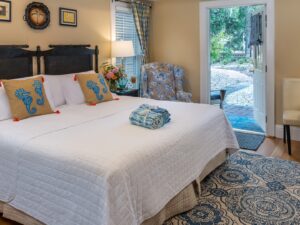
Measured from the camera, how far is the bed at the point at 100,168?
181 centimetres

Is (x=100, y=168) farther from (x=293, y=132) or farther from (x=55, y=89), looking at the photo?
(x=293, y=132)

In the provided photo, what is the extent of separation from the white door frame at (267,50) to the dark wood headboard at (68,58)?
6.20 feet

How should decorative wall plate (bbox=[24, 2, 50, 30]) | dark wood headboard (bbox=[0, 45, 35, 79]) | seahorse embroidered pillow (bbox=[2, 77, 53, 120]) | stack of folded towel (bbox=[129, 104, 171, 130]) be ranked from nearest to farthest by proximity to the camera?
stack of folded towel (bbox=[129, 104, 171, 130]) → seahorse embroidered pillow (bbox=[2, 77, 53, 120]) → dark wood headboard (bbox=[0, 45, 35, 79]) → decorative wall plate (bbox=[24, 2, 50, 30])

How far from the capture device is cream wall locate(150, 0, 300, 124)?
4.34m

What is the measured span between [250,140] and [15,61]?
136 inches

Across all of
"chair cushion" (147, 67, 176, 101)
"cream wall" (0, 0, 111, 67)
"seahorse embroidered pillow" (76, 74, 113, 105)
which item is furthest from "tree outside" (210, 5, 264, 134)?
"seahorse embroidered pillow" (76, 74, 113, 105)

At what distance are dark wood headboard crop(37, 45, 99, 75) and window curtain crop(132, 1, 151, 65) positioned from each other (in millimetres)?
1143

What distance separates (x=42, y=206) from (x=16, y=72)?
1.97 metres

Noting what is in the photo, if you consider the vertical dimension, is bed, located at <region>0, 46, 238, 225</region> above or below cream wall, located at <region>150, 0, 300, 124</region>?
below

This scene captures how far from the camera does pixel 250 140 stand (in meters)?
4.56

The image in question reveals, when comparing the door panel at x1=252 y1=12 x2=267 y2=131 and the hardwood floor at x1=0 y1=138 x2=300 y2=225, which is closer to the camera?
the hardwood floor at x1=0 y1=138 x2=300 y2=225

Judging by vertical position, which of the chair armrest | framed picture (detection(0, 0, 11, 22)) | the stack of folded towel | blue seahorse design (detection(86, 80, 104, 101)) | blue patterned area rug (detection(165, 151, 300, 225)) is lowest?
blue patterned area rug (detection(165, 151, 300, 225))

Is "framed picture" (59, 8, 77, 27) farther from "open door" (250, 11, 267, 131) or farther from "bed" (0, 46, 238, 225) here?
"open door" (250, 11, 267, 131)

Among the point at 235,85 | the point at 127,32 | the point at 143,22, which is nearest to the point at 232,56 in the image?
the point at 235,85
